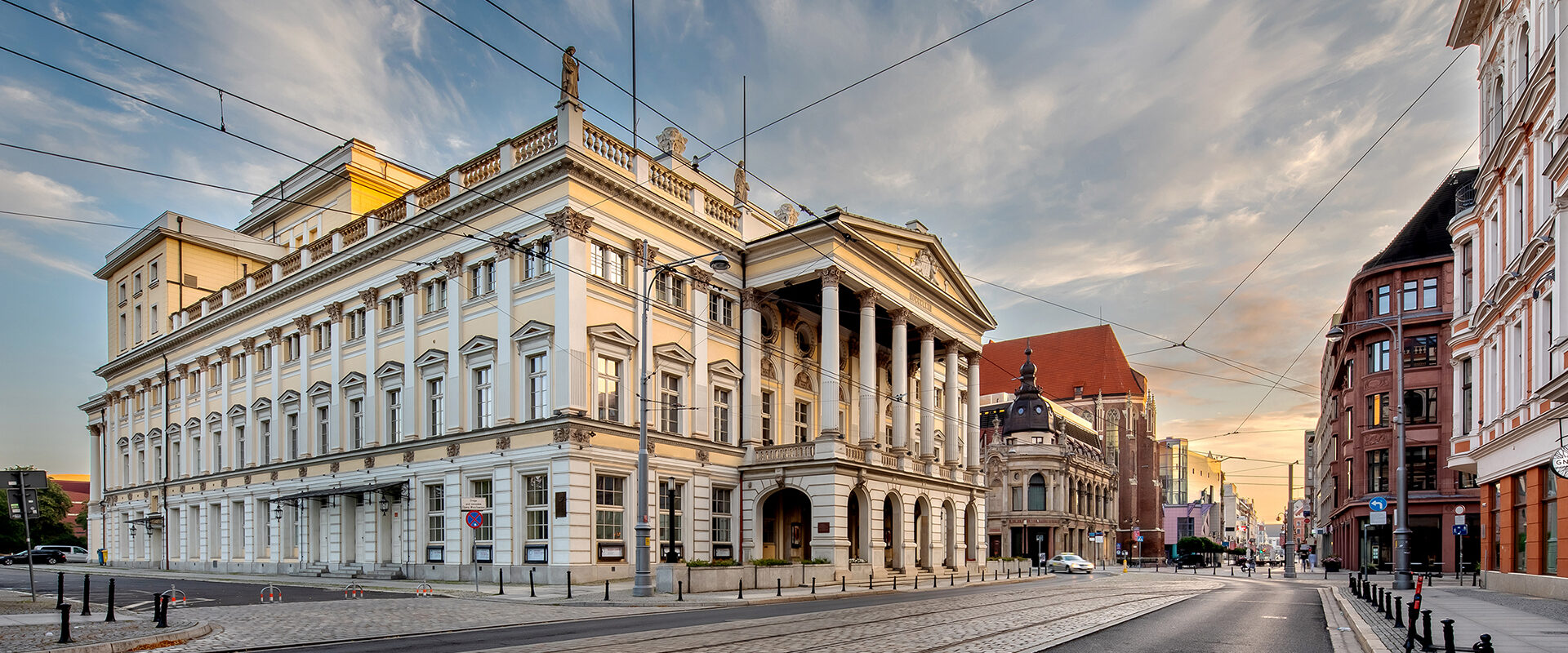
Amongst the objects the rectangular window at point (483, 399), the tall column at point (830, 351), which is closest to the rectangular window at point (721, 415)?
the tall column at point (830, 351)

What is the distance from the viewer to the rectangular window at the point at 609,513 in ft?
107

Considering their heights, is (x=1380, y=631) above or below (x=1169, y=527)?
above

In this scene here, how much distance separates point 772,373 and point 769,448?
4.03 metres

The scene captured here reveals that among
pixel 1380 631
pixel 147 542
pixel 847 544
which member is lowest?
pixel 147 542

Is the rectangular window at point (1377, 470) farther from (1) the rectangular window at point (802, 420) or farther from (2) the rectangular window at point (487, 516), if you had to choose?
(2) the rectangular window at point (487, 516)

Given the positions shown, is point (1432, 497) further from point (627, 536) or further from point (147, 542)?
point (147, 542)

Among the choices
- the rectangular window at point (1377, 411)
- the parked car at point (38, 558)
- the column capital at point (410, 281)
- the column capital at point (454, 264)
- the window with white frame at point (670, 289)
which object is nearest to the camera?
the column capital at point (454, 264)

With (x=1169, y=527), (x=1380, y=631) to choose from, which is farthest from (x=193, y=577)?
(x=1169, y=527)

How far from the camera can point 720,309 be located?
40062 millimetres

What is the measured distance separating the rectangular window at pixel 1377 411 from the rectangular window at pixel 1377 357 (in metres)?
1.60

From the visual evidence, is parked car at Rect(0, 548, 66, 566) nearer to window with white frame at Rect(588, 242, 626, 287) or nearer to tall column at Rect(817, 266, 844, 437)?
window with white frame at Rect(588, 242, 626, 287)

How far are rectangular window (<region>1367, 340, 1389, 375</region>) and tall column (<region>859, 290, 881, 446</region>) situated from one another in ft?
129

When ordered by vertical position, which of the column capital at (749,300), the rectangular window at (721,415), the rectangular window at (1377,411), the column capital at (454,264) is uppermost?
the column capital at (454,264)

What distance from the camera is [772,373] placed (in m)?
42.3
